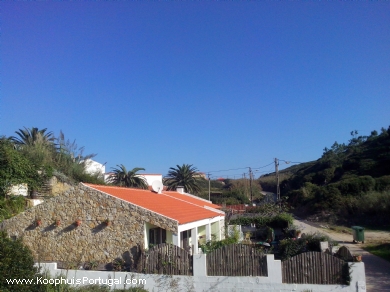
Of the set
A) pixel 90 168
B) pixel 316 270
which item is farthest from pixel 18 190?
pixel 316 270

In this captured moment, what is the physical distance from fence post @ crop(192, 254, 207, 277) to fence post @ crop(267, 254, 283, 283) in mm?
1987

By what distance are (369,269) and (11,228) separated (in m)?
15.1

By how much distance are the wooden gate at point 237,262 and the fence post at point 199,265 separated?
15cm

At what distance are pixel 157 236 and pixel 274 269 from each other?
227 inches

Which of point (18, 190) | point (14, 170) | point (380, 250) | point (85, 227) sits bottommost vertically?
point (380, 250)

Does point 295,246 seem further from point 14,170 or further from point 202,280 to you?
point 14,170

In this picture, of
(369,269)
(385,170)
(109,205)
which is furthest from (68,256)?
(385,170)

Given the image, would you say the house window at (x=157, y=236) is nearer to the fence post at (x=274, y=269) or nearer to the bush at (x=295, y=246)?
the bush at (x=295, y=246)

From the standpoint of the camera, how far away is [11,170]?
2092cm

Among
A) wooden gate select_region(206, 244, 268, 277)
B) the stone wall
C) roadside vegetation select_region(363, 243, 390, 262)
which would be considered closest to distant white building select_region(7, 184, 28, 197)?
the stone wall

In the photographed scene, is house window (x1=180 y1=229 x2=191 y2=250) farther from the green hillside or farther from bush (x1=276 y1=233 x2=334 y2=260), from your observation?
the green hillside

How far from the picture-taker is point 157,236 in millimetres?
14711

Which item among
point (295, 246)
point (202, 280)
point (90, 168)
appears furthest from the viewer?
point (90, 168)

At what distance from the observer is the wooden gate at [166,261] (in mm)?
11336
